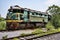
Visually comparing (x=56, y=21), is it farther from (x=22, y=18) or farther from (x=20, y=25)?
(x=20, y=25)

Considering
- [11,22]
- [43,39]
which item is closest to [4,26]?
[11,22]

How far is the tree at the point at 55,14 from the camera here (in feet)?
32.5

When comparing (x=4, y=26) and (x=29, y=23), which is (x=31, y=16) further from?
(x=4, y=26)

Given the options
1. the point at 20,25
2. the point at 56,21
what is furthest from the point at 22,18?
the point at 56,21

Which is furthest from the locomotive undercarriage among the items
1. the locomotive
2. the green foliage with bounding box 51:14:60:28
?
the green foliage with bounding box 51:14:60:28

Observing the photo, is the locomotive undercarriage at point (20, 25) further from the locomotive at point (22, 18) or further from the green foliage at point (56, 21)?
the green foliage at point (56, 21)

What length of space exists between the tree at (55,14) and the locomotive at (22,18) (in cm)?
61

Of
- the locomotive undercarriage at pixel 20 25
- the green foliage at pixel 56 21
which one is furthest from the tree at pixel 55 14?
the locomotive undercarriage at pixel 20 25

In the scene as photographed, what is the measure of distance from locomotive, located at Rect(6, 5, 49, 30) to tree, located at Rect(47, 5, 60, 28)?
61 centimetres

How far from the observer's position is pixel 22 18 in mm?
9414

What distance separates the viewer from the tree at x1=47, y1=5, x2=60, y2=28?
9914 mm

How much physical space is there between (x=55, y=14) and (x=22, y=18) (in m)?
2.07

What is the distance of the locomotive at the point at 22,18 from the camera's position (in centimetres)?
894

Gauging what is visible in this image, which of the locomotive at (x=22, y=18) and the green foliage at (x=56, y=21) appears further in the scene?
the green foliage at (x=56, y=21)
